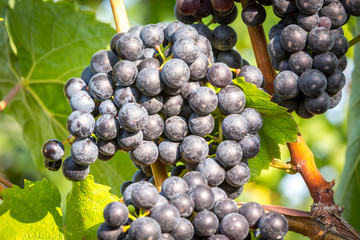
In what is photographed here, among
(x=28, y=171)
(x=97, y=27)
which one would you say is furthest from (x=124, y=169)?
(x=28, y=171)

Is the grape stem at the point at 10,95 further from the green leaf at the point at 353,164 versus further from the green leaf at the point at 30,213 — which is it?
the green leaf at the point at 353,164

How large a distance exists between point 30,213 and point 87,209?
0.18 meters

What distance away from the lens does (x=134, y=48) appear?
1.15 meters

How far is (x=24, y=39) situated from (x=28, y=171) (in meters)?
1.25

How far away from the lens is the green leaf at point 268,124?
48.2 inches

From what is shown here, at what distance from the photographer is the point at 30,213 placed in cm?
150

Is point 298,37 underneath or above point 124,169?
above

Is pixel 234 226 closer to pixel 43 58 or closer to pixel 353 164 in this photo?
pixel 353 164

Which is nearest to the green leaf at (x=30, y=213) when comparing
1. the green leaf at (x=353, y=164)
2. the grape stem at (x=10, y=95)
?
the grape stem at (x=10, y=95)

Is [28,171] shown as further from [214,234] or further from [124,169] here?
[214,234]

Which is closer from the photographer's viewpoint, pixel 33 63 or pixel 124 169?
pixel 124 169

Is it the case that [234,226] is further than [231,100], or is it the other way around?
[231,100]

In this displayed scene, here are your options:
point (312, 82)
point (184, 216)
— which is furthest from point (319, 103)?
point (184, 216)

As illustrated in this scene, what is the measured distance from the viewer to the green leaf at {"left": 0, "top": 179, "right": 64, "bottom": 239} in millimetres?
1476
